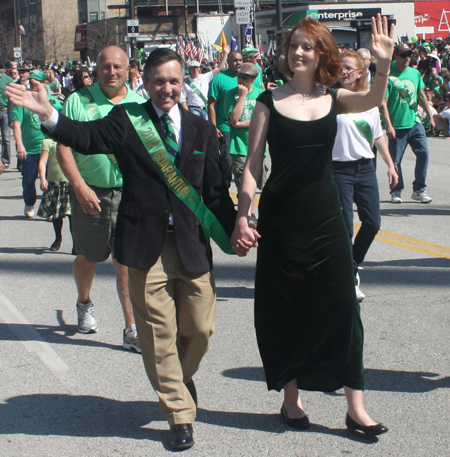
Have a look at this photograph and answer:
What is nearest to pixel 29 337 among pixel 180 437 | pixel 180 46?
pixel 180 437

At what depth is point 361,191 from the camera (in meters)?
5.75

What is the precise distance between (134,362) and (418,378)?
174cm

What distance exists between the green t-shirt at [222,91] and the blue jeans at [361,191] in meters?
4.09

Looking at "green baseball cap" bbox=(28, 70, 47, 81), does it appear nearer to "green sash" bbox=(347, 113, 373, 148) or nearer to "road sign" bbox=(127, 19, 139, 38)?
"green sash" bbox=(347, 113, 373, 148)

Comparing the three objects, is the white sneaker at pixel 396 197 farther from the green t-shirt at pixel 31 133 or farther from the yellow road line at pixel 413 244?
the green t-shirt at pixel 31 133

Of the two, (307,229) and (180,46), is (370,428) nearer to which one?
(307,229)

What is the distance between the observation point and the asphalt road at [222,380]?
3.65 meters

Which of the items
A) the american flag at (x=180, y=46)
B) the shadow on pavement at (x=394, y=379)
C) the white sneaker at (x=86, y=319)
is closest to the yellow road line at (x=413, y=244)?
the shadow on pavement at (x=394, y=379)

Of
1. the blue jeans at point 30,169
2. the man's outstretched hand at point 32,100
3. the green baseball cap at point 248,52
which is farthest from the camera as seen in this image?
the green baseball cap at point 248,52

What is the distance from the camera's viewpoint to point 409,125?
10.2m

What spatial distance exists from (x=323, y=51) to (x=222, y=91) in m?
6.16

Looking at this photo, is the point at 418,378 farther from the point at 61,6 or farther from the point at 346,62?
the point at 61,6

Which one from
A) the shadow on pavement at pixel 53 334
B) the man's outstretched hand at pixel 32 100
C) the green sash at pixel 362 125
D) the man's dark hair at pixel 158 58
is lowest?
the shadow on pavement at pixel 53 334

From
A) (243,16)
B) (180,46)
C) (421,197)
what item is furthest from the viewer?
A: (180,46)
